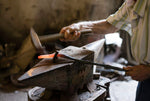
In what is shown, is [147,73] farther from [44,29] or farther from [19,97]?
[44,29]

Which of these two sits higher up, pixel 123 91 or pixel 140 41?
pixel 140 41

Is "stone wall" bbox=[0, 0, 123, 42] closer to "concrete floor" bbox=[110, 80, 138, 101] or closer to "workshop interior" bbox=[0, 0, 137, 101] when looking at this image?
"workshop interior" bbox=[0, 0, 137, 101]

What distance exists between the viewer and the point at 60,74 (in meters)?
1.06

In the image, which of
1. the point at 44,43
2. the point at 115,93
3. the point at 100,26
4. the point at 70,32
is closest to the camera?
the point at 70,32

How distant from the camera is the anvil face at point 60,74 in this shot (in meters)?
1.01

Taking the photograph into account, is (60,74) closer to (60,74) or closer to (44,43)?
(60,74)

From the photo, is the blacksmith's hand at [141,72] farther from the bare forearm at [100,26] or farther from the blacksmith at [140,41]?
the bare forearm at [100,26]

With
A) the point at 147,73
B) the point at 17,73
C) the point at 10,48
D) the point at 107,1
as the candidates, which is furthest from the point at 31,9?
the point at 147,73

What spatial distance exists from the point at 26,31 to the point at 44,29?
0.33 metres

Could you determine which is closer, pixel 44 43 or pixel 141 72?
pixel 141 72

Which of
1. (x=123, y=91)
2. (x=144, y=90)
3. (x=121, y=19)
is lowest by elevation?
(x=123, y=91)

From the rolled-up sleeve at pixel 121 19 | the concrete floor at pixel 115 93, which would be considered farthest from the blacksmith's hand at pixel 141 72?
the concrete floor at pixel 115 93

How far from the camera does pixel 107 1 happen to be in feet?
7.20

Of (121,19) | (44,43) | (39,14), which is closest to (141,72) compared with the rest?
(121,19)
